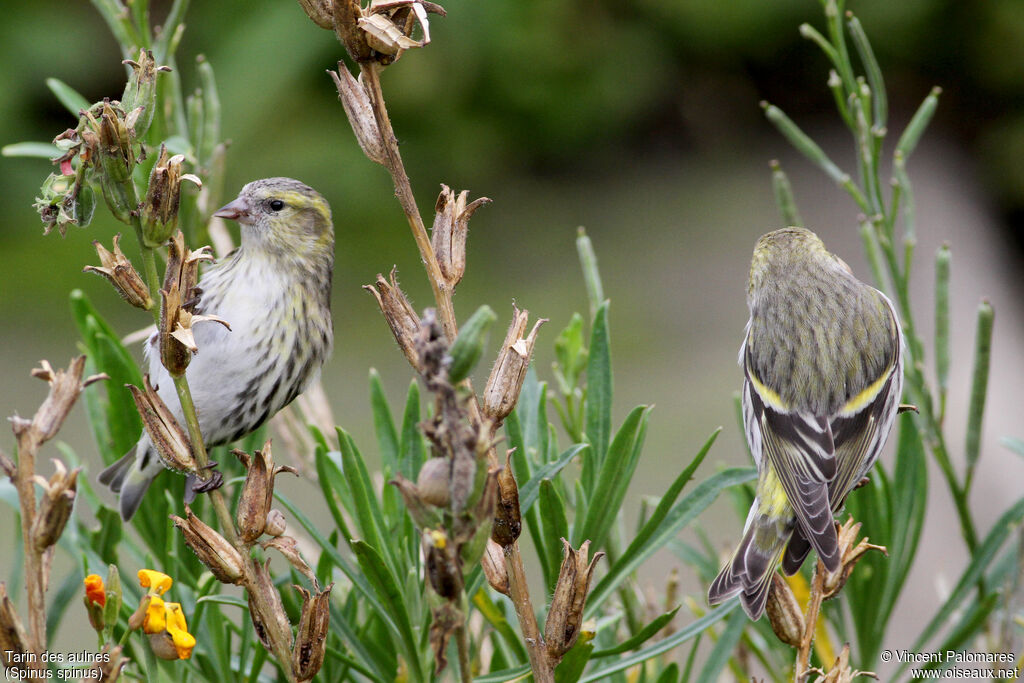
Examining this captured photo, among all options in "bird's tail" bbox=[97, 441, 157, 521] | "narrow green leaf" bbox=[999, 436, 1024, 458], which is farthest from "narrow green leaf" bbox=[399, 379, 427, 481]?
"narrow green leaf" bbox=[999, 436, 1024, 458]

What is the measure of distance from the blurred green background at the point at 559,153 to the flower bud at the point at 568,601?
9.77ft

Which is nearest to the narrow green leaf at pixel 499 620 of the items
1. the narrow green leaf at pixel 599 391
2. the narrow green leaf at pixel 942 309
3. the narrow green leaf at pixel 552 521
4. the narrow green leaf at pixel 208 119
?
the narrow green leaf at pixel 552 521

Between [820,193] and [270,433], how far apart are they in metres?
3.34

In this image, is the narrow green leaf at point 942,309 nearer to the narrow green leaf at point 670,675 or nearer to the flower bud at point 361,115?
the narrow green leaf at point 670,675

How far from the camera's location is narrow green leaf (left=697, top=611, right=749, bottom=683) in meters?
1.01

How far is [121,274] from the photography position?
0.68m

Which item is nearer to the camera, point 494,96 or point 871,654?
point 871,654

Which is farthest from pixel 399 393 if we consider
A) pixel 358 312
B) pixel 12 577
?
pixel 12 577

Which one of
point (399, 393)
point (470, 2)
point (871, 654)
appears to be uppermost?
point (470, 2)

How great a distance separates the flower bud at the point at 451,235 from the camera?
709mm

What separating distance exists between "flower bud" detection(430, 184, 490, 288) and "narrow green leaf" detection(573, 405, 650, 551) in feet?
0.91

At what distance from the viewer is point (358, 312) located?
13.6 feet

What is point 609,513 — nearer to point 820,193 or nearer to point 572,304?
point 572,304

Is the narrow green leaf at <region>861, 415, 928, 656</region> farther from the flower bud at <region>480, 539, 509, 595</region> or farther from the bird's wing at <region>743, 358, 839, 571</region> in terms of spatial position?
the flower bud at <region>480, 539, 509, 595</region>
